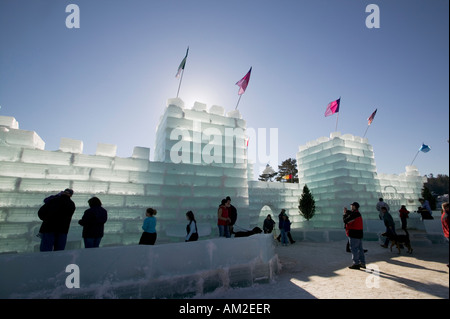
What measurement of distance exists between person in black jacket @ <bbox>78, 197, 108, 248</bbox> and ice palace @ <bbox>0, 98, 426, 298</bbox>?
1365mm

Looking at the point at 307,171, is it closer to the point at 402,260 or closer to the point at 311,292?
the point at 402,260

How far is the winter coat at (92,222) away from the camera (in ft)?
16.8

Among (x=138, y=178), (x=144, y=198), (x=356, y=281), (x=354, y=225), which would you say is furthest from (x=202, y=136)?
(x=356, y=281)

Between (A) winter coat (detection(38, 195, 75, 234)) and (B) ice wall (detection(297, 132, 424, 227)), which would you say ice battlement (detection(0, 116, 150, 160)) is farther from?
(B) ice wall (detection(297, 132, 424, 227))

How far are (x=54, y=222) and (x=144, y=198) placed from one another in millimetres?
4704

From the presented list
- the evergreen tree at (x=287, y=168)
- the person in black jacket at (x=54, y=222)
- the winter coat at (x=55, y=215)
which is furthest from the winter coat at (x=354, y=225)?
the evergreen tree at (x=287, y=168)

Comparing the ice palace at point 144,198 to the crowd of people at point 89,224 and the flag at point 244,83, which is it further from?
the flag at point 244,83

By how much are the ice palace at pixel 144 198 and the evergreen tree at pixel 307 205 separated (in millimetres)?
4441

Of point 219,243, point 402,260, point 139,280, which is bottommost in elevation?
point 402,260

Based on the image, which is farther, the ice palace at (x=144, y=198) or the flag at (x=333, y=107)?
the flag at (x=333, y=107)
